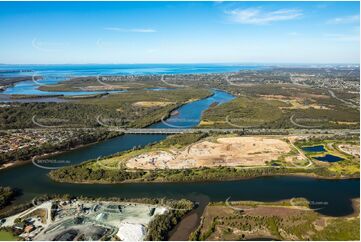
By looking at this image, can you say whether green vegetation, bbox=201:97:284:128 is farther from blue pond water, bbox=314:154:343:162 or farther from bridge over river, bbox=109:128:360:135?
blue pond water, bbox=314:154:343:162

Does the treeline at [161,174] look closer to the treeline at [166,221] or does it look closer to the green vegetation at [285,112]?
the treeline at [166,221]

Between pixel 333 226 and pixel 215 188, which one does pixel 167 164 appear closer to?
pixel 215 188

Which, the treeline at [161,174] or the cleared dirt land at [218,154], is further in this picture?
the cleared dirt land at [218,154]

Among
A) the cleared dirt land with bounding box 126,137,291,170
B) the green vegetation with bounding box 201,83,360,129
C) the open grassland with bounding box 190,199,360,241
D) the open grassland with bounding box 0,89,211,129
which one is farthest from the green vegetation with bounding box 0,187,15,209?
the green vegetation with bounding box 201,83,360,129

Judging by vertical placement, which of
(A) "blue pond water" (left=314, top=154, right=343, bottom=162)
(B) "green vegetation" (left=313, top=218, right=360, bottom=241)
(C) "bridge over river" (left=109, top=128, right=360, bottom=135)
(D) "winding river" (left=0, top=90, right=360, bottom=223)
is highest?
(C) "bridge over river" (left=109, top=128, right=360, bottom=135)

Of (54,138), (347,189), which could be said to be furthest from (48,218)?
(347,189)

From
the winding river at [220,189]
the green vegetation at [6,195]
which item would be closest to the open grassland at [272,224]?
the winding river at [220,189]
